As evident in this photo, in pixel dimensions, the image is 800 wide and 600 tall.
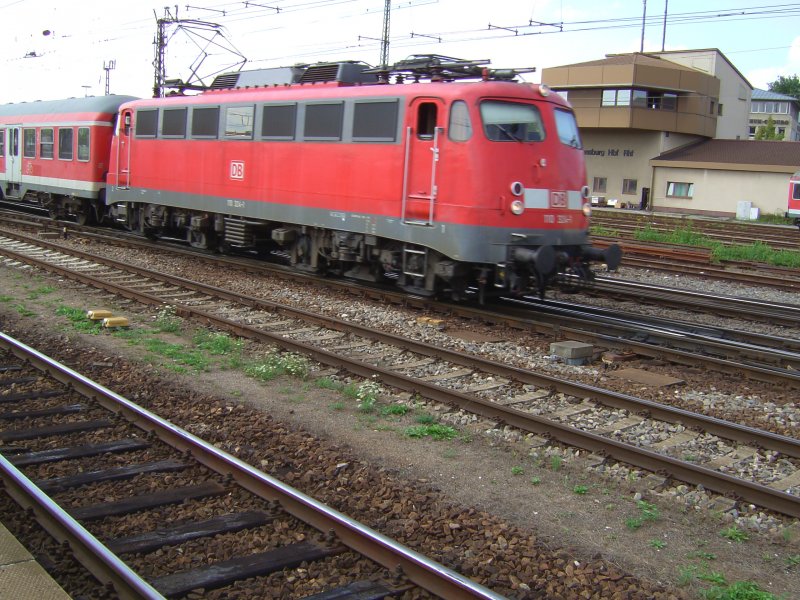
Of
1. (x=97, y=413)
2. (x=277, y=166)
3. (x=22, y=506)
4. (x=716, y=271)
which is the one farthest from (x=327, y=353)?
(x=716, y=271)

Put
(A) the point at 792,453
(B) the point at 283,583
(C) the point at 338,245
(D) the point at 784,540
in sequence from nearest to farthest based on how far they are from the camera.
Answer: (B) the point at 283,583 < (D) the point at 784,540 < (A) the point at 792,453 < (C) the point at 338,245

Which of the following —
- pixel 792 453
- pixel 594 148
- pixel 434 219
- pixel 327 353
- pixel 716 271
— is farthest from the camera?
pixel 594 148

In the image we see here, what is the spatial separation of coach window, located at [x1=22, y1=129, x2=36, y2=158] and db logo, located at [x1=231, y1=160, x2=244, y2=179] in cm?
1148

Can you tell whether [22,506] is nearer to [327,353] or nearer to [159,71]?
[327,353]

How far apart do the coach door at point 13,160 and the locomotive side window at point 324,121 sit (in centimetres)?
1500

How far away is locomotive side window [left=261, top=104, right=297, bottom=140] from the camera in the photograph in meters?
13.8

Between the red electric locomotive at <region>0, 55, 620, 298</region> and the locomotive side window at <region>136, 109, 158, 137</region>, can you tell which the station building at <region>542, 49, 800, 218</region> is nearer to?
the locomotive side window at <region>136, 109, 158, 137</region>

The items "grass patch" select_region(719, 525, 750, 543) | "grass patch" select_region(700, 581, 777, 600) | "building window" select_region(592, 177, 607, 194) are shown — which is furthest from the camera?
"building window" select_region(592, 177, 607, 194)

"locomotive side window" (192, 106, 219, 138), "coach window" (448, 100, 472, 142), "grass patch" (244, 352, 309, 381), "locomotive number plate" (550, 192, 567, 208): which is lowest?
"grass patch" (244, 352, 309, 381)

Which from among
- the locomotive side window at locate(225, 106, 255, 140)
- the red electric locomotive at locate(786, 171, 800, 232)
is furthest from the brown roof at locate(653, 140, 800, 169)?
the locomotive side window at locate(225, 106, 255, 140)

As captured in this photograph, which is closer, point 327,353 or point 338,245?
point 327,353

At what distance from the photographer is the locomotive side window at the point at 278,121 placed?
13.8 metres

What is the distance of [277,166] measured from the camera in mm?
14234

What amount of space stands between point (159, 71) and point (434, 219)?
27.1 meters
